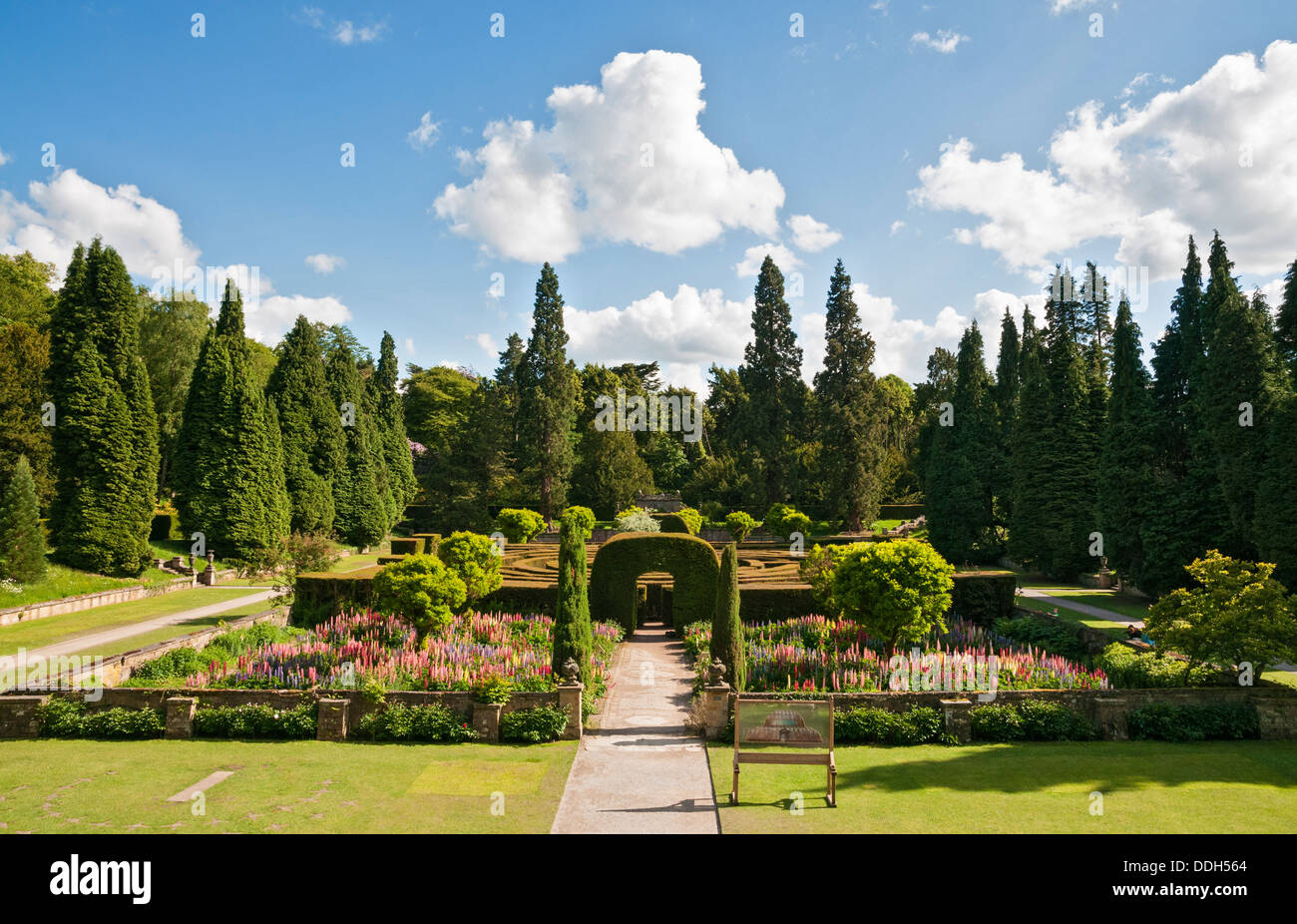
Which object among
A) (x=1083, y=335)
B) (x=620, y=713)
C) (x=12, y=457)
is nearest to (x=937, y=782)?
(x=620, y=713)

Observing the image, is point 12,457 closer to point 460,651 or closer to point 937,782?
point 460,651

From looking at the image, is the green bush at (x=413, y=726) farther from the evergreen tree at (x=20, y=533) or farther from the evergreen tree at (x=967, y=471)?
the evergreen tree at (x=967, y=471)

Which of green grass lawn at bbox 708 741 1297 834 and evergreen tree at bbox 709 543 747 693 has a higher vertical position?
evergreen tree at bbox 709 543 747 693

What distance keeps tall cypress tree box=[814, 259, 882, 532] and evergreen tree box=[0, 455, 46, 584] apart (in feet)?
142

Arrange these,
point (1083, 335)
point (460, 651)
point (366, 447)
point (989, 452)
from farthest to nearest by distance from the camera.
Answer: point (1083, 335) < point (366, 447) < point (989, 452) < point (460, 651)

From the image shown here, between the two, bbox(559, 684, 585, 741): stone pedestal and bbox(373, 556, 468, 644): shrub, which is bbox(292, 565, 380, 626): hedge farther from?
bbox(559, 684, 585, 741): stone pedestal

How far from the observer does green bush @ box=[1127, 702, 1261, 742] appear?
1236 cm

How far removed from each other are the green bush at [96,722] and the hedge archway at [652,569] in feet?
38.5

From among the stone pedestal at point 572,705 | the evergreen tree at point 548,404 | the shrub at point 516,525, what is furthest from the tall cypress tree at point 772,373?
the stone pedestal at point 572,705

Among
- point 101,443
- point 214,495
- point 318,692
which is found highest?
point 101,443

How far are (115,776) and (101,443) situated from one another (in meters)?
25.9

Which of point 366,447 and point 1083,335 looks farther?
point 1083,335

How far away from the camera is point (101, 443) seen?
3033 cm

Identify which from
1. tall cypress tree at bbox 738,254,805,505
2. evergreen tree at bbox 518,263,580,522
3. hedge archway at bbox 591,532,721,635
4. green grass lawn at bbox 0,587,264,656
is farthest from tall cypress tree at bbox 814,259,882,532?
green grass lawn at bbox 0,587,264,656
